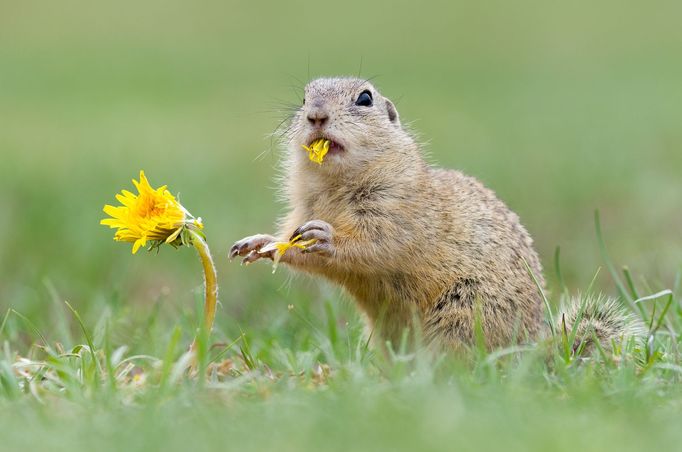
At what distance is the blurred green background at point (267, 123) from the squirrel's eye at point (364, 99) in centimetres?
57

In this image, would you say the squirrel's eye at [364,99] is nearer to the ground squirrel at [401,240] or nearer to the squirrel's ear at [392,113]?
the ground squirrel at [401,240]

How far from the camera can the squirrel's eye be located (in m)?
6.58

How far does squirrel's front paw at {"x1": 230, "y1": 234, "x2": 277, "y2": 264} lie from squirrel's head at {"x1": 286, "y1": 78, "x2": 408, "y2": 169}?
0.65 m

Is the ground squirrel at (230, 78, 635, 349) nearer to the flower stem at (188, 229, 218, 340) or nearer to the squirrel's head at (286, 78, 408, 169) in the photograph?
the squirrel's head at (286, 78, 408, 169)

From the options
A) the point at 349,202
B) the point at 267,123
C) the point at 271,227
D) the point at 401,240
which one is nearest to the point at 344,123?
the point at 349,202

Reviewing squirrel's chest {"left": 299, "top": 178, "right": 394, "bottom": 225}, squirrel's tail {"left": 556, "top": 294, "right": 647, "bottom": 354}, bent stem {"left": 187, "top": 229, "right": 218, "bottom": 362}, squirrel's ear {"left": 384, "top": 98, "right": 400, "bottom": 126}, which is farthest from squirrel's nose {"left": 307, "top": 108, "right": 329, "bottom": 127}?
squirrel's tail {"left": 556, "top": 294, "right": 647, "bottom": 354}

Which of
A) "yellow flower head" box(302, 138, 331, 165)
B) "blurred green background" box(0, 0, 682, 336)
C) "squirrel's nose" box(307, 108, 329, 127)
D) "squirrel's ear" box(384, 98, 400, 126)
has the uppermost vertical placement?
"squirrel's nose" box(307, 108, 329, 127)

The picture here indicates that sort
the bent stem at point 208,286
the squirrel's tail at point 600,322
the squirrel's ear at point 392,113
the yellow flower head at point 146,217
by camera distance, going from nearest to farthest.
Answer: the yellow flower head at point 146,217 → the bent stem at point 208,286 → the squirrel's tail at point 600,322 → the squirrel's ear at point 392,113

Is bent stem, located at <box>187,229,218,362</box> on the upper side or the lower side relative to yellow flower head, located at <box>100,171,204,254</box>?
lower

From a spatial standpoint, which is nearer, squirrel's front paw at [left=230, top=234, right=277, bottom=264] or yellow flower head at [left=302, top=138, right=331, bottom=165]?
squirrel's front paw at [left=230, top=234, right=277, bottom=264]

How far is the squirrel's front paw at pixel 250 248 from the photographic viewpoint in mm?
5547

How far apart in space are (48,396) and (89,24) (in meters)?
25.9

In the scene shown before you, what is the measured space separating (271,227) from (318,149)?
13.8 ft

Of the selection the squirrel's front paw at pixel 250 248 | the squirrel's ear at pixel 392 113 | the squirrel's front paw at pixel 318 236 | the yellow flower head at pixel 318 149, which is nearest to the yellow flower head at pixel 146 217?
the squirrel's front paw at pixel 250 248
